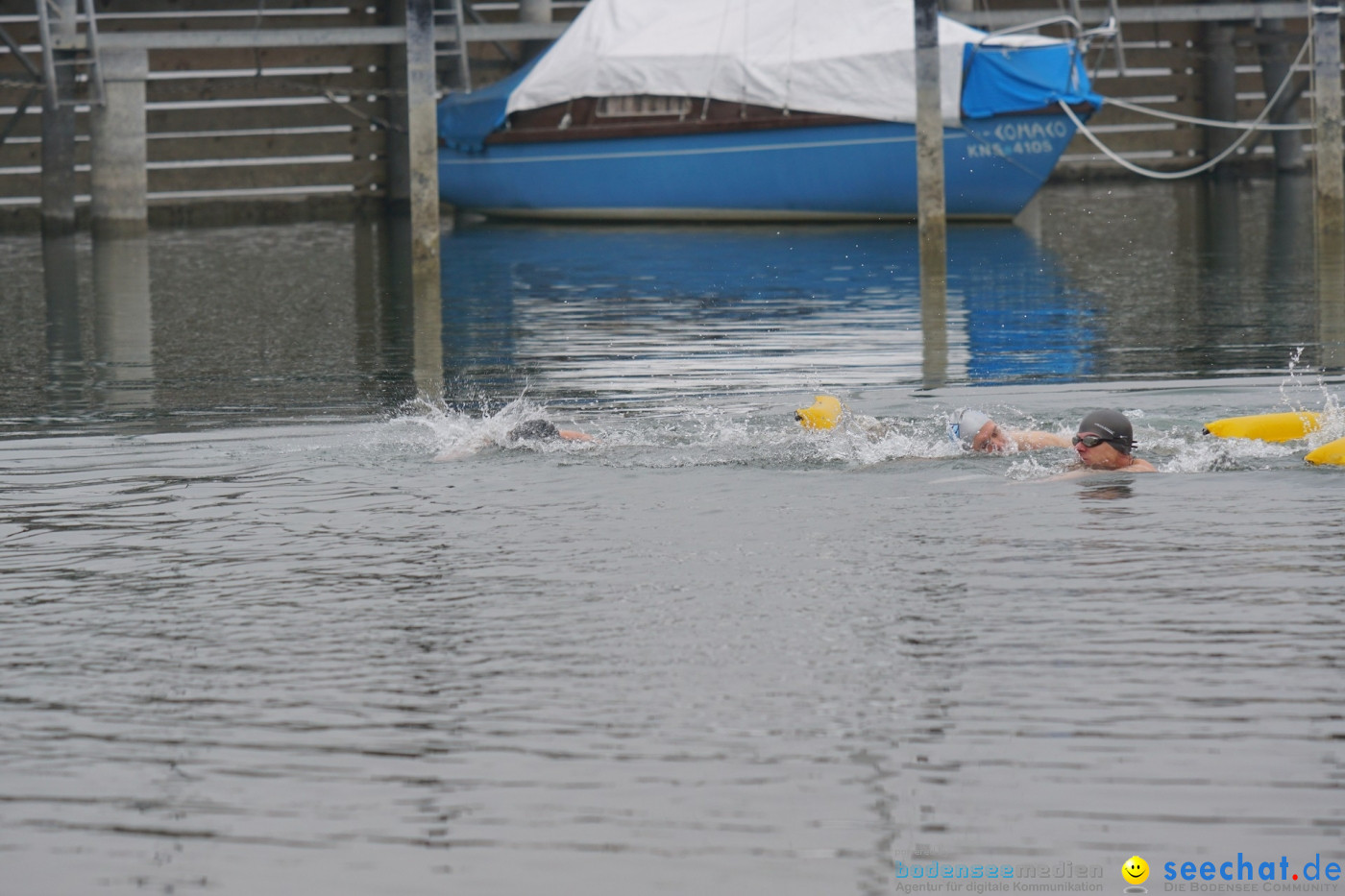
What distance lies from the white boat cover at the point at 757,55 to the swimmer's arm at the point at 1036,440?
49.9 feet

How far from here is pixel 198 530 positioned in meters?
8.67

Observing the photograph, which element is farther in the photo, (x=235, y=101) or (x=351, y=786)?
(x=235, y=101)

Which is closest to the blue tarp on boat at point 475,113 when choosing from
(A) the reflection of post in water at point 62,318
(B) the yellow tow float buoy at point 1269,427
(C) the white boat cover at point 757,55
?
(C) the white boat cover at point 757,55

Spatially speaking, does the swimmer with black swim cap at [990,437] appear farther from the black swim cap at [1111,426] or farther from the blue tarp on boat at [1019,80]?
the blue tarp on boat at [1019,80]

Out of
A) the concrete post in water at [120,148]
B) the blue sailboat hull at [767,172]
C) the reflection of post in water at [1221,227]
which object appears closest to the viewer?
the reflection of post in water at [1221,227]

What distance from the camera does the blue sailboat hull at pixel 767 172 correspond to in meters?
25.6

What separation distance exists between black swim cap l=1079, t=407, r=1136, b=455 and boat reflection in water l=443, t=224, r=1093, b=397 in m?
3.18

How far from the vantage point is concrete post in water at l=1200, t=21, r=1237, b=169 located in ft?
112

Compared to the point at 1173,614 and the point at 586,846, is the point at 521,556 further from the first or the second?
the point at 586,846

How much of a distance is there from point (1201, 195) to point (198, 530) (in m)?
25.3

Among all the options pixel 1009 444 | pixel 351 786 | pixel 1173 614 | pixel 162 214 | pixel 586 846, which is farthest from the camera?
pixel 162 214

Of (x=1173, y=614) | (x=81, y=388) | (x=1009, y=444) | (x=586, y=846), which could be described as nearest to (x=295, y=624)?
(x=586, y=846)

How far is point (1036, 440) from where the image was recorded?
10.3 meters

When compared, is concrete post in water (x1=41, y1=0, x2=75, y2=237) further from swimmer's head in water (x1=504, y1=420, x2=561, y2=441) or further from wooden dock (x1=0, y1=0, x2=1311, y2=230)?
swimmer's head in water (x1=504, y1=420, x2=561, y2=441)
